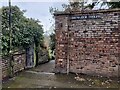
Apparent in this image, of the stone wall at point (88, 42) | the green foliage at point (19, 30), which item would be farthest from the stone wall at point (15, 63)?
the stone wall at point (88, 42)

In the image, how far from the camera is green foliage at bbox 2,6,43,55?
7004 mm

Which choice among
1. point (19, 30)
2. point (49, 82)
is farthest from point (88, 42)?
point (19, 30)

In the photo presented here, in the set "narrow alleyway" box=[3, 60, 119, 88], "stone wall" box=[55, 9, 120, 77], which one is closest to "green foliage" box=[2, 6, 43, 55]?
"narrow alleyway" box=[3, 60, 119, 88]

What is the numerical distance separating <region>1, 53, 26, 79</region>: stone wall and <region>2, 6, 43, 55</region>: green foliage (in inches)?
11.0

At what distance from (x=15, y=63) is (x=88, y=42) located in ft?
8.41

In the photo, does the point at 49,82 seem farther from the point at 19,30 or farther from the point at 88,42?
the point at 19,30

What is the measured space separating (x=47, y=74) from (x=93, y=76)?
5.09 ft

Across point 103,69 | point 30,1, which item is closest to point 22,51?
point 30,1

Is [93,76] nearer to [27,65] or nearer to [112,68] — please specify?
[112,68]

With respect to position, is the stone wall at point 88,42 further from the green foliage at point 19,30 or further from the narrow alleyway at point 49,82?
the green foliage at point 19,30

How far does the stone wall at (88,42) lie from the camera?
711 centimetres

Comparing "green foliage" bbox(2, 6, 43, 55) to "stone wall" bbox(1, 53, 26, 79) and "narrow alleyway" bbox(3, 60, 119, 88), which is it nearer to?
"stone wall" bbox(1, 53, 26, 79)

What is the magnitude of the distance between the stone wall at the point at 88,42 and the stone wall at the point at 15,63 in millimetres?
1378

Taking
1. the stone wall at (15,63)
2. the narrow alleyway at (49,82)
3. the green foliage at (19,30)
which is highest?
the green foliage at (19,30)
